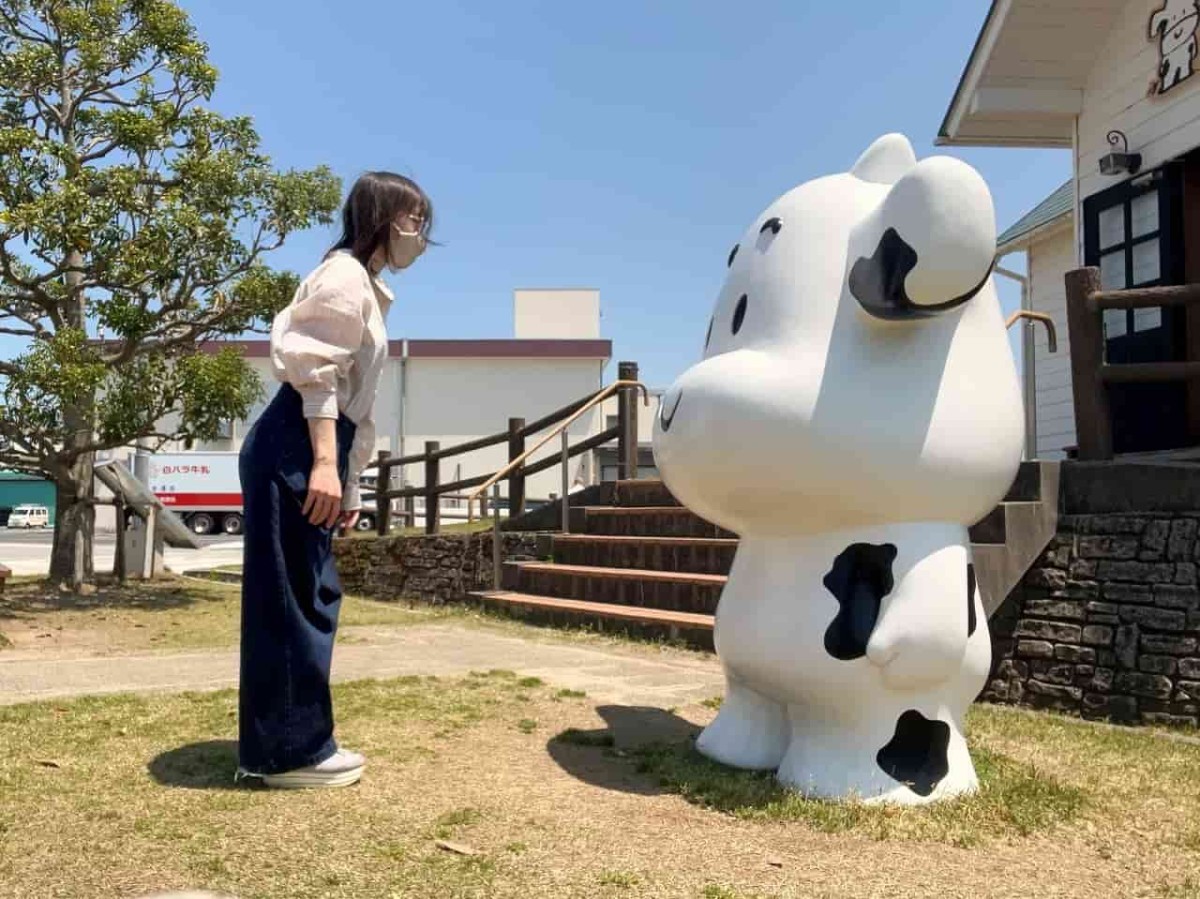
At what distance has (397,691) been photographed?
15.6 ft

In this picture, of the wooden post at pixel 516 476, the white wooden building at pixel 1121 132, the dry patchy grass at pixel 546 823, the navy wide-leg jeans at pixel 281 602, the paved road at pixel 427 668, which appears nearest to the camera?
the dry patchy grass at pixel 546 823

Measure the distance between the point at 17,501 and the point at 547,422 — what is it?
39511mm

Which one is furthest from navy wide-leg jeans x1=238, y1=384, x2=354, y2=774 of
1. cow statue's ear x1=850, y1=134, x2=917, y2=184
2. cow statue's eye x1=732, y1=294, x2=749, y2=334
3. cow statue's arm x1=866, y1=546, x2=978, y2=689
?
cow statue's ear x1=850, y1=134, x2=917, y2=184

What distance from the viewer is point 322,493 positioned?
9.62 ft

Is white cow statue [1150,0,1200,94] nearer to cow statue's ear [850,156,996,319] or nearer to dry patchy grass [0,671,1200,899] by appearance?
dry patchy grass [0,671,1200,899]

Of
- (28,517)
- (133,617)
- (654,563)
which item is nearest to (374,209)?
(654,563)

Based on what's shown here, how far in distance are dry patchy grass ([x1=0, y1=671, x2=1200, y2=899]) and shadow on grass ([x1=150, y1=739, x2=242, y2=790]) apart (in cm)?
1

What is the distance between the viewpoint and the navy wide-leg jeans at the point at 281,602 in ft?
9.83

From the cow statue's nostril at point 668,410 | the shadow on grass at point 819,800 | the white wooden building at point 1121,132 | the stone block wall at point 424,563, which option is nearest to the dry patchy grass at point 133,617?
the stone block wall at point 424,563

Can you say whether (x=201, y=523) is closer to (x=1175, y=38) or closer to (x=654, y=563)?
(x=654, y=563)

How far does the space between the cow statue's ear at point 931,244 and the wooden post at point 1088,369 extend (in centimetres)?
266

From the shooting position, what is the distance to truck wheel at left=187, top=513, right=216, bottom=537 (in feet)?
104

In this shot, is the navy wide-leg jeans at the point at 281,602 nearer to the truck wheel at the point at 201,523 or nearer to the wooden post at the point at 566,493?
the wooden post at the point at 566,493

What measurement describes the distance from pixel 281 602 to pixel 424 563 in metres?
7.54
